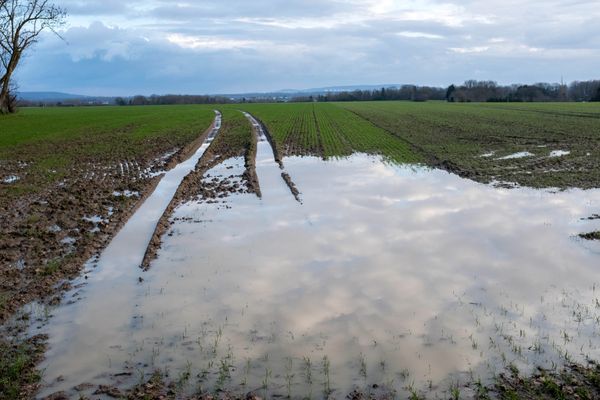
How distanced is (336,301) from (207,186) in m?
10.9

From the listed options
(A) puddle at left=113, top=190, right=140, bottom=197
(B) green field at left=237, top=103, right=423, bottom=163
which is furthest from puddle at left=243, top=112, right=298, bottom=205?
(A) puddle at left=113, top=190, right=140, bottom=197

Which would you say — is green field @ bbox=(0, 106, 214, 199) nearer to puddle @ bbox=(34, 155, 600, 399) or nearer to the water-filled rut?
the water-filled rut

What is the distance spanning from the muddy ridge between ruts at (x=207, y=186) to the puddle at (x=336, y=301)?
35cm

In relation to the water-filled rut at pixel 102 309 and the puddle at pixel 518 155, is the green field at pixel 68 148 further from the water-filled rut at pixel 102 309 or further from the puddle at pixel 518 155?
the puddle at pixel 518 155

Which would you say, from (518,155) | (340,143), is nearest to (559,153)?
(518,155)

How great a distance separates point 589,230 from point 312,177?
34.0 ft

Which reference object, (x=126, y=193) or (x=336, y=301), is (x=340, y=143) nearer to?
(x=126, y=193)

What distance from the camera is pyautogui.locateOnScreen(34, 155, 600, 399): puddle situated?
726 centimetres

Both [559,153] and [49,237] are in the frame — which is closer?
[49,237]

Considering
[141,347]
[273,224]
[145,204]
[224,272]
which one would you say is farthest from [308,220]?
[141,347]

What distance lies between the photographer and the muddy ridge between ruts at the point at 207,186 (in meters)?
13.2

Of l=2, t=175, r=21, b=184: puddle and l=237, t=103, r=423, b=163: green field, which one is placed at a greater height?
l=237, t=103, r=423, b=163: green field

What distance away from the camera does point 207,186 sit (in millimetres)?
19406

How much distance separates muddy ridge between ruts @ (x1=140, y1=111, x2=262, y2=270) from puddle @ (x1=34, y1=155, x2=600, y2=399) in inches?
13.8
